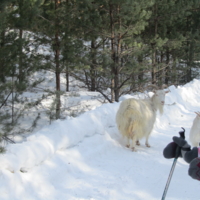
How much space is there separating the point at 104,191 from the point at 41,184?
1086 millimetres

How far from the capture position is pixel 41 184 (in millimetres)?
4020

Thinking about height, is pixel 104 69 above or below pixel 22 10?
below

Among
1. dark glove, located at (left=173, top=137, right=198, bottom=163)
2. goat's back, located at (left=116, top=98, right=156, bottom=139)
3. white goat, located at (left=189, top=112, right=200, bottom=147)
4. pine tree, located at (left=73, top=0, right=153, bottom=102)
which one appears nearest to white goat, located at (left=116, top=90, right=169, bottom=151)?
goat's back, located at (left=116, top=98, right=156, bottom=139)

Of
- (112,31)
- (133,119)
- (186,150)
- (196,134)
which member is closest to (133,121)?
(133,119)

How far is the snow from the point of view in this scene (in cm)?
389

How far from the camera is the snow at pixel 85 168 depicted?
389 centimetres

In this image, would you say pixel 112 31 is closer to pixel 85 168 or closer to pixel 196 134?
pixel 196 134

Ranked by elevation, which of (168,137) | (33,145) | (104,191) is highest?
(33,145)

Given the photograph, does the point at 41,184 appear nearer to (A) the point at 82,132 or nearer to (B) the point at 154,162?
(A) the point at 82,132

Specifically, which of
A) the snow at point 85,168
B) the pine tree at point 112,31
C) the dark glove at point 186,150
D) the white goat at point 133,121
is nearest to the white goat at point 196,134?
the snow at point 85,168

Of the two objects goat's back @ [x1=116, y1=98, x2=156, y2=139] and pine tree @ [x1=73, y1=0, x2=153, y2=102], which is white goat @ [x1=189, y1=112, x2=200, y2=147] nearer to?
goat's back @ [x1=116, y1=98, x2=156, y2=139]

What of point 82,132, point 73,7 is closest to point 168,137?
point 82,132

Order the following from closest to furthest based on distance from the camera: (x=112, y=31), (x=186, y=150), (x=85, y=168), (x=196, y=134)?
1. (x=186, y=150)
2. (x=85, y=168)
3. (x=196, y=134)
4. (x=112, y=31)

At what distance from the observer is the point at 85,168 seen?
492 centimetres
